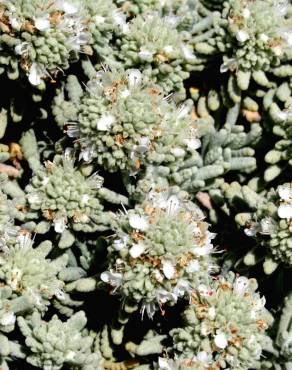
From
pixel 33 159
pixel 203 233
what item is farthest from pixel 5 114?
pixel 203 233

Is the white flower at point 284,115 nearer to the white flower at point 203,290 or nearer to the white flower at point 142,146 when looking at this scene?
the white flower at point 142,146

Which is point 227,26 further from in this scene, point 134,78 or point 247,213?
point 247,213

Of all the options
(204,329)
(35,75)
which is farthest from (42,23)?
(204,329)

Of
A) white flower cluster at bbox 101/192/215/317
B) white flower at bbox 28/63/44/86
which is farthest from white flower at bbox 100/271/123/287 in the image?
white flower at bbox 28/63/44/86

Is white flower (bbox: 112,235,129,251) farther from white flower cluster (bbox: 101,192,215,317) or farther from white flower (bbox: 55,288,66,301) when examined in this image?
A: white flower (bbox: 55,288,66,301)

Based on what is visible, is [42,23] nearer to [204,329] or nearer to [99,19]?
[99,19]

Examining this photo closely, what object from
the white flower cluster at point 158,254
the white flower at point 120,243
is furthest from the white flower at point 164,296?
the white flower at point 120,243
